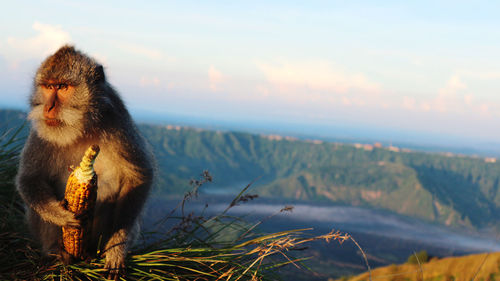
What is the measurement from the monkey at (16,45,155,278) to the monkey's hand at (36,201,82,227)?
0.02m

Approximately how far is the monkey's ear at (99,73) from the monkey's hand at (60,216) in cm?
170

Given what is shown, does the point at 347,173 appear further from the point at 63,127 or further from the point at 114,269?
the point at 63,127

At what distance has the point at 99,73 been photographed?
5.18 m

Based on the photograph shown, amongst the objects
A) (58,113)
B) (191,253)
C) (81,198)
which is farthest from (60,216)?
(191,253)

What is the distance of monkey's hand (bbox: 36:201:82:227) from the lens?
4559 millimetres

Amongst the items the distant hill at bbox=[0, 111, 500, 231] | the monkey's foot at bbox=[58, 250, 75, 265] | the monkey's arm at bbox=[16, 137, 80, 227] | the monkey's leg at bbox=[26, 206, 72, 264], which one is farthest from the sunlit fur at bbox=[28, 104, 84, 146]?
the distant hill at bbox=[0, 111, 500, 231]

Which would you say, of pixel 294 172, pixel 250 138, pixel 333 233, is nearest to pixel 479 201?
A: pixel 294 172

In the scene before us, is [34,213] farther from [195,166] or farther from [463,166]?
[463,166]

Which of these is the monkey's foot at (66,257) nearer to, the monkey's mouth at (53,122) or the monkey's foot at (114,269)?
the monkey's foot at (114,269)

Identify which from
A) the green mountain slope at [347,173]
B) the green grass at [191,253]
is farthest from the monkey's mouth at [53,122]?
the green mountain slope at [347,173]

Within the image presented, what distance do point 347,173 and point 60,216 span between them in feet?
434

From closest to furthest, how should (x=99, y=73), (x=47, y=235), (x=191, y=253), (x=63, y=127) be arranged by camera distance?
(x=63, y=127) → (x=99, y=73) → (x=47, y=235) → (x=191, y=253)

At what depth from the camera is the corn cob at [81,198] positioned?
422 centimetres

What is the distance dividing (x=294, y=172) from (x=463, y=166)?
2463 inches
